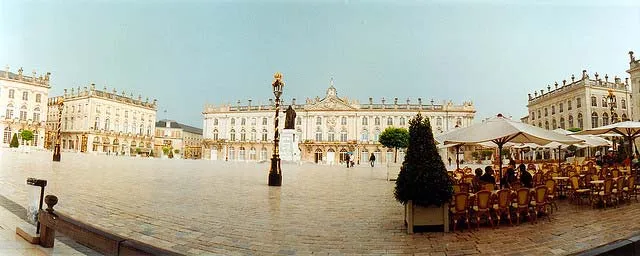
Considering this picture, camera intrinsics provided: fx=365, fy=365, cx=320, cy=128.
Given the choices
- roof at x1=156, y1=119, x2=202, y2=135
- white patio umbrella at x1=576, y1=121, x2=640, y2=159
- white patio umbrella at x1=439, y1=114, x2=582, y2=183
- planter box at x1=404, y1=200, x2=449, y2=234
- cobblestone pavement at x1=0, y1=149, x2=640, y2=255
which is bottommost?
cobblestone pavement at x1=0, y1=149, x2=640, y2=255

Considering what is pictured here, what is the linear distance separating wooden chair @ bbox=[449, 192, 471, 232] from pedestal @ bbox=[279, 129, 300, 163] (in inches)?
1057

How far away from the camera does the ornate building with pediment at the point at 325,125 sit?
6550cm

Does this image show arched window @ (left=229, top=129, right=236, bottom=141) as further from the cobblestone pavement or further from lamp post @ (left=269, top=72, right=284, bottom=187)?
the cobblestone pavement

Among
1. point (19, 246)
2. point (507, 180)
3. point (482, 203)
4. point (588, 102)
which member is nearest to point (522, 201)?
point (482, 203)

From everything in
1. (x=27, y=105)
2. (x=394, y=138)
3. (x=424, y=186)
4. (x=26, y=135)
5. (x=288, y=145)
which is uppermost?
(x=27, y=105)

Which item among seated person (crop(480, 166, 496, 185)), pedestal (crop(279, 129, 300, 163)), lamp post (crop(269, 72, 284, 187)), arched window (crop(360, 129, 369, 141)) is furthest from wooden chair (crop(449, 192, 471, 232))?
arched window (crop(360, 129, 369, 141))

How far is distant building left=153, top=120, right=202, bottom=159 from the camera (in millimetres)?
86000

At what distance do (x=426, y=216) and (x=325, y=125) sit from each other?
63.4 metres

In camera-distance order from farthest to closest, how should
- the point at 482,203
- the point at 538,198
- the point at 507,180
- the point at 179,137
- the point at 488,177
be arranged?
the point at 179,137
the point at 507,180
the point at 488,177
the point at 538,198
the point at 482,203

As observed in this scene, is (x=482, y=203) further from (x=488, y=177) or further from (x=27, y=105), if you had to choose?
(x=27, y=105)

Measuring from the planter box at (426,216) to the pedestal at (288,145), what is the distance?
2703cm

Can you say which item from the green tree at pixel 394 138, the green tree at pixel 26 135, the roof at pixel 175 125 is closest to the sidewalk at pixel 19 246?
the green tree at pixel 26 135

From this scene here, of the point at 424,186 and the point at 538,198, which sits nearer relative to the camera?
the point at 424,186

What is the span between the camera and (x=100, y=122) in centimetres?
6316
